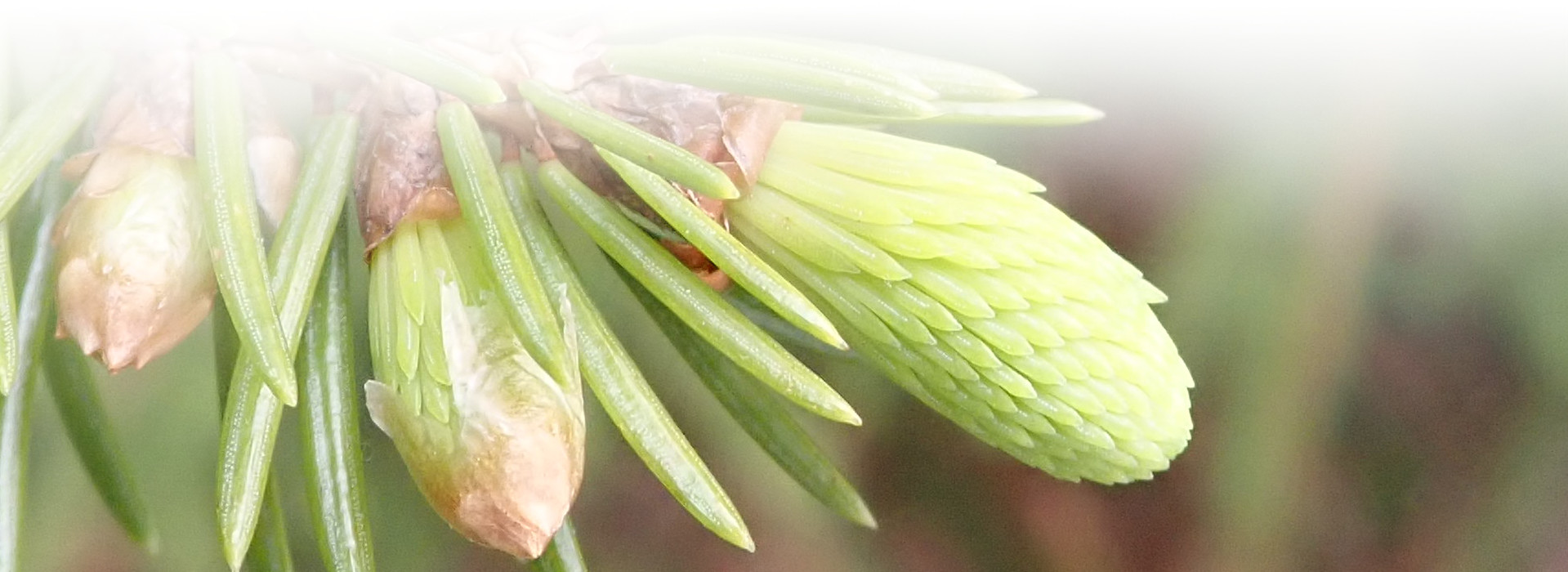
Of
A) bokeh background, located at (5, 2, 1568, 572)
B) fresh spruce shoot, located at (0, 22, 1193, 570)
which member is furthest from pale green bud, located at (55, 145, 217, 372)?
bokeh background, located at (5, 2, 1568, 572)

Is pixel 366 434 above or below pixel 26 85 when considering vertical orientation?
below

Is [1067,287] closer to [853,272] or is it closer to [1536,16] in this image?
[853,272]

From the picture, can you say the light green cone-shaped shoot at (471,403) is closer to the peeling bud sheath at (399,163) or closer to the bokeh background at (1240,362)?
the peeling bud sheath at (399,163)

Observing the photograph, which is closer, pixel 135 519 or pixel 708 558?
pixel 135 519

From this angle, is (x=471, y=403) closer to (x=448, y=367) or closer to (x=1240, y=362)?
(x=448, y=367)

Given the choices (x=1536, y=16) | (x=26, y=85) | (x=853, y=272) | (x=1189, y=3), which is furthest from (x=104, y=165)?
(x=1536, y=16)

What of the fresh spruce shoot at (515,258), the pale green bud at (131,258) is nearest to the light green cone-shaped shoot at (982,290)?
the fresh spruce shoot at (515,258)

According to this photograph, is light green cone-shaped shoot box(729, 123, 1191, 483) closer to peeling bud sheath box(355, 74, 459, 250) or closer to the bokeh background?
peeling bud sheath box(355, 74, 459, 250)
